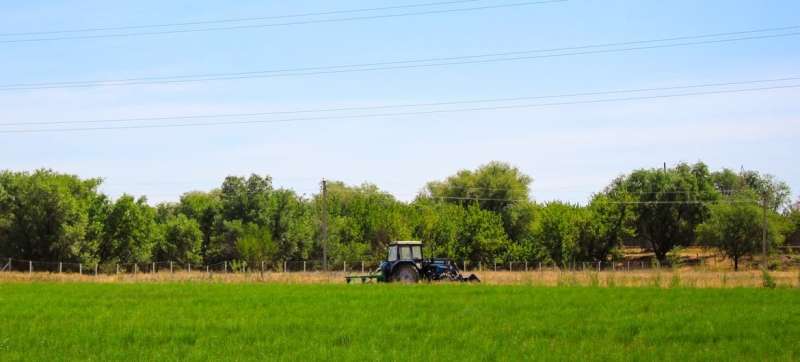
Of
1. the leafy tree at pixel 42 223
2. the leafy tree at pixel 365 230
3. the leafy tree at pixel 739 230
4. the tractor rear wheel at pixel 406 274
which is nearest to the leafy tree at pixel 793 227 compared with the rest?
the leafy tree at pixel 739 230

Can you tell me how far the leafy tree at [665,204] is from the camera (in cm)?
8631

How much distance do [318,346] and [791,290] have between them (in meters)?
19.4

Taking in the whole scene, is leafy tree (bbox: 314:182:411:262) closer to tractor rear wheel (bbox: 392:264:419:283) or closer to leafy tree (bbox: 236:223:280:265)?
→ leafy tree (bbox: 236:223:280:265)

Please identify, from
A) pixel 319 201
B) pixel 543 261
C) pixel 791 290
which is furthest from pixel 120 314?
pixel 319 201

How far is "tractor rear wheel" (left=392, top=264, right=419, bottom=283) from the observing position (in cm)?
3875

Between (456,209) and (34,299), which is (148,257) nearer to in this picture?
(456,209)

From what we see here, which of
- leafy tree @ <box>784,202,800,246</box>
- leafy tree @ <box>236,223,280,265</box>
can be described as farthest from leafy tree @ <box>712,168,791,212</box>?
leafy tree @ <box>236,223,280,265</box>

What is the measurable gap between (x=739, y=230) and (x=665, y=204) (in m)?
15.9

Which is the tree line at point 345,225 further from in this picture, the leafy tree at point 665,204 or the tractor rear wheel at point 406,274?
the tractor rear wheel at point 406,274

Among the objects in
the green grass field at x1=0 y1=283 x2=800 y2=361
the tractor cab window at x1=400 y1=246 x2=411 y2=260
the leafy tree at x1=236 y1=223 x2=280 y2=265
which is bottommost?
the green grass field at x1=0 y1=283 x2=800 y2=361

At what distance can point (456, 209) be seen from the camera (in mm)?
79938

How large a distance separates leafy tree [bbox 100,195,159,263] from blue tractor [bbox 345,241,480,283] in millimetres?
34320

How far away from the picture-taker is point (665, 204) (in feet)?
285

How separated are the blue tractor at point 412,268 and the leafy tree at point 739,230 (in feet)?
127
